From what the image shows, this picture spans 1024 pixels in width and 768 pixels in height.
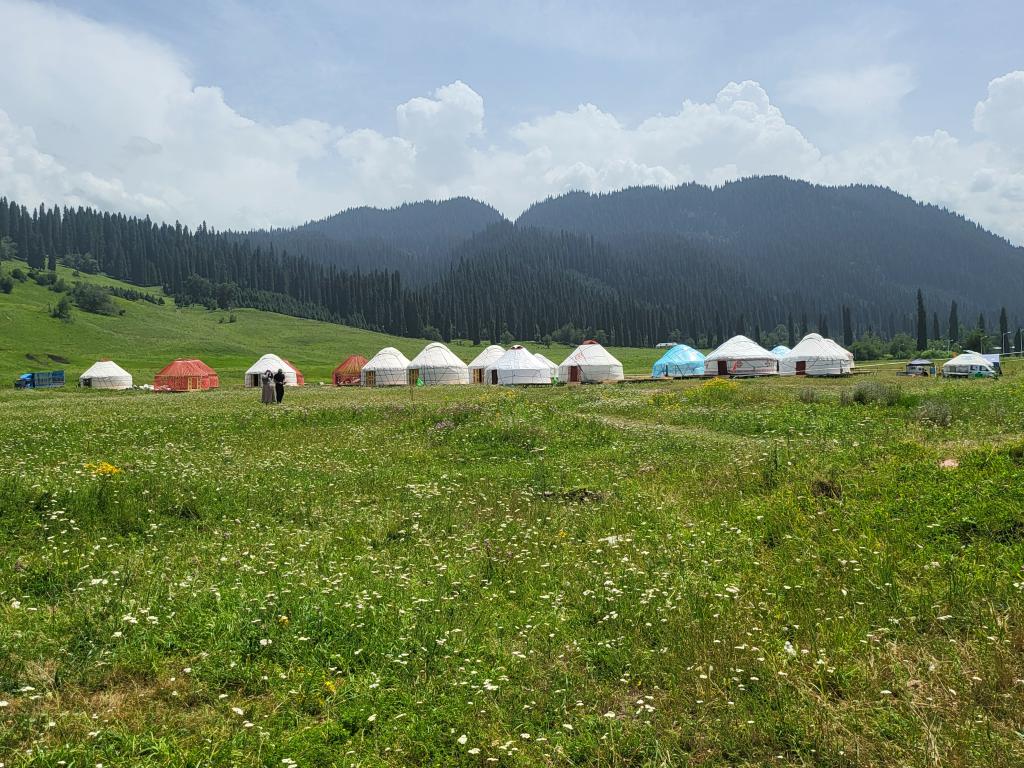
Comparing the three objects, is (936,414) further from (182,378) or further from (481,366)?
(182,378)

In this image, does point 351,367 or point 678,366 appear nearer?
point 678,366

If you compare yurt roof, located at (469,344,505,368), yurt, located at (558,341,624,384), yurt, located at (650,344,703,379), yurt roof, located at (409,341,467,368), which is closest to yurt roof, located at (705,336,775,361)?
yurt, located at (650,344,703,379)

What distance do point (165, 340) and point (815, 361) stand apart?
10931 centimetres

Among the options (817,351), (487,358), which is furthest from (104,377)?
(817,351)

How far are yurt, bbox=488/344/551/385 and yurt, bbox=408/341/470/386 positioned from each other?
6764 mm

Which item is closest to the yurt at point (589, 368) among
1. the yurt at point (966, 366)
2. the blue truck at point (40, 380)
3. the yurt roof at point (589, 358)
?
the yurt roof at point (589, 358)

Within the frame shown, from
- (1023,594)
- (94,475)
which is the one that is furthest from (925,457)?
(94,475)

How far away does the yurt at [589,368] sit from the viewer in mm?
72188

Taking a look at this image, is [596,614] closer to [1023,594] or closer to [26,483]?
[1023,594]

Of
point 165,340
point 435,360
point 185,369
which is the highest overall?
point 165,340

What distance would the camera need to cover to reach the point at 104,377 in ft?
223

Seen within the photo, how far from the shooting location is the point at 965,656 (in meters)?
5.32

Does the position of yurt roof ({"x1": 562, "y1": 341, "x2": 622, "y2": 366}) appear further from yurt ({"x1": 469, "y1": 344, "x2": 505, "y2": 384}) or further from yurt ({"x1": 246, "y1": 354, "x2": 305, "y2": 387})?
yurt ({"x1": 246, "y1": 354, "x2": 305, "y2": 387})

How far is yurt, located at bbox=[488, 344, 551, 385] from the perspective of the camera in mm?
70188
